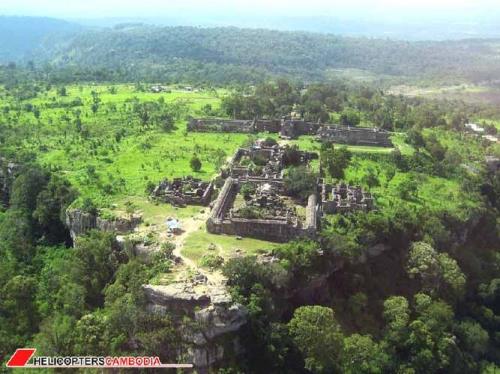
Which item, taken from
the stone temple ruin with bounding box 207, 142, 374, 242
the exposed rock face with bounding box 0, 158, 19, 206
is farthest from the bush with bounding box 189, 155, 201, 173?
the exposed rock face with bounding box 0, 158, 19, 206

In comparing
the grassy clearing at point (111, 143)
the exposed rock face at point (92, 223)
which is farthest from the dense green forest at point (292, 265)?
the exposed rock face at point (92, 223)

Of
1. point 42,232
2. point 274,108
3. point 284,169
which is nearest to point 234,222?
point 284,169

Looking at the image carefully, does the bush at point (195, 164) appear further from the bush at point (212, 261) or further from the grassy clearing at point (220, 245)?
the bush at point (212, 261)

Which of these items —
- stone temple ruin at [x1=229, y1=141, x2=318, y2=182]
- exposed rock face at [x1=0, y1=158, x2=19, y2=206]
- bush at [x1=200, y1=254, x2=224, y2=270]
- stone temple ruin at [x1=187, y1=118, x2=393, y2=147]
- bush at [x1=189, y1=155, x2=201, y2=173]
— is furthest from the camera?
stone temple ruin at [x1=187, y1=118, x2=393, y2=147]

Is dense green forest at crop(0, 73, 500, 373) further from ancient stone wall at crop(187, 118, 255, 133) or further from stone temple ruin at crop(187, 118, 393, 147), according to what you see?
stone temple ruin at crop(187, 118, 393, 147)

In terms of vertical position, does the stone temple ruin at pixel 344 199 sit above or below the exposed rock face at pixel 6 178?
above

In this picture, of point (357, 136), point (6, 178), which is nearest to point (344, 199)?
point (357, 136)

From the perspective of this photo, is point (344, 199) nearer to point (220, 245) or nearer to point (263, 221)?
point (263, 221)
